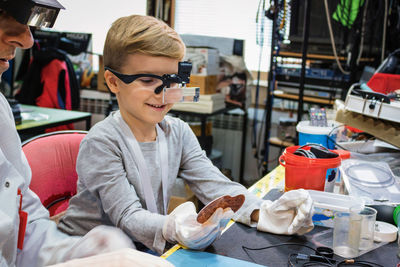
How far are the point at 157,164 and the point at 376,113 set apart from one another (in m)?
0.83

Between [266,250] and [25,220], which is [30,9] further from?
[266,250]

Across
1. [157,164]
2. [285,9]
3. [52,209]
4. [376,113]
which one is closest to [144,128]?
[157,164]

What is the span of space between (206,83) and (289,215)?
Result: 2152 mm

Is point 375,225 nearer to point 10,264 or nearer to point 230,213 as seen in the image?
point 230,213

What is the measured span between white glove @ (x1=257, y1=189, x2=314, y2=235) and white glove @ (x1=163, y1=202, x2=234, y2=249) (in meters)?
0.16

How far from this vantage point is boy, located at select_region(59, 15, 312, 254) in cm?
105

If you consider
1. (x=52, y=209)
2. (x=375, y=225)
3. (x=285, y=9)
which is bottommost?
(x=52, y=209)

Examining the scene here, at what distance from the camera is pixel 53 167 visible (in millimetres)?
1339

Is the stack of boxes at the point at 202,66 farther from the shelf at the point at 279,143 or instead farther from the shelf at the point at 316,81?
the shelf at the point at 279,143

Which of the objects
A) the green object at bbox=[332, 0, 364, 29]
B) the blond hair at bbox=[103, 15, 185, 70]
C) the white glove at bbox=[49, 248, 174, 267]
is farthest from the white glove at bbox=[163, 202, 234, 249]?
the green object at bbox=[332, 0, 364, 29]

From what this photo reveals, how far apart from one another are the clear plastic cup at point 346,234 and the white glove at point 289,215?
67 millimetres

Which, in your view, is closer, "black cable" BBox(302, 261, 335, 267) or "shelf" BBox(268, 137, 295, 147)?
"black cable" BBox(302, 261, 335, 267)

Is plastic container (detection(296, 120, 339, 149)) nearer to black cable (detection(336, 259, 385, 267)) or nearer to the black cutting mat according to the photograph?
the black cutting mat

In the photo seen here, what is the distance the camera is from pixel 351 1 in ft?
9.37
